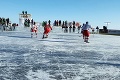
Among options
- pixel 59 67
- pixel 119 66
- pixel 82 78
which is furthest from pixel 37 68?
pixel 119 66

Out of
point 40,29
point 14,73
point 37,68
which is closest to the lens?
point 14,73

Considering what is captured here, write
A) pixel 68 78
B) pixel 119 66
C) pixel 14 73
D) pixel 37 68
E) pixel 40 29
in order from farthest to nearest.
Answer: pixel 40 29, pixel 119 66, pixel 37 68, pixel 14 73, pixel 68 78

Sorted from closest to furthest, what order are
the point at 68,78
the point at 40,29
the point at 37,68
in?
the point at 68,78 → the point at 37,68 → the point at 40,29

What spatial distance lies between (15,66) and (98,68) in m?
2.31

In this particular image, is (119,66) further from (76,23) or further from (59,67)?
(76,23)

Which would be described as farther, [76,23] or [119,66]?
[76,23]

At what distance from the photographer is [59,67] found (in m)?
7.44

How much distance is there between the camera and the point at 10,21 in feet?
145

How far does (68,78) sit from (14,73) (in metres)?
1.37

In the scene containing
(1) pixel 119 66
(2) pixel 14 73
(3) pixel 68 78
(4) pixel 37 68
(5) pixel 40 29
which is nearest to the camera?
(3) pixel 68 78

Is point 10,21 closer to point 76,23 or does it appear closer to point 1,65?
point 76,23

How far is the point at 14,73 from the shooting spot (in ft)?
21.3

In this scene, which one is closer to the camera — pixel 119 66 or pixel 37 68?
pixel 37 68

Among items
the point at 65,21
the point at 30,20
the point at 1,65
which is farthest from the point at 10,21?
the point at 1,65
